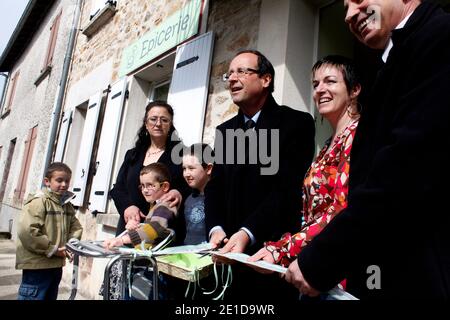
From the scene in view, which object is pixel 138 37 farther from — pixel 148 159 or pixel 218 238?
pixel 218 238

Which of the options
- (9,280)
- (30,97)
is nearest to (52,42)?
(30,97)

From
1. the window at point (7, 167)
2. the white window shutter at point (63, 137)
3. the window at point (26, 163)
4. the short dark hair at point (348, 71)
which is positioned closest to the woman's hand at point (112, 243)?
the short dark hair at point (348, 71)

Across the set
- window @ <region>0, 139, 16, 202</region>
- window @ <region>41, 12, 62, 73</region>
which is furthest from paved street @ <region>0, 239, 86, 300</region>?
window @ <region>0, 139, 16, 202</region>

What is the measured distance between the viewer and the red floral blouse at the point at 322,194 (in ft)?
3.66

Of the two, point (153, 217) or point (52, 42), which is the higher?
point (52, 42)

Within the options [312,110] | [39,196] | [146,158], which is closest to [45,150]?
[39,196]

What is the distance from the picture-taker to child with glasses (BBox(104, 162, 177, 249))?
1.43 meters

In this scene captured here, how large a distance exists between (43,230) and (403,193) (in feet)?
8.47

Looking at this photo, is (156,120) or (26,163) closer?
(156,120)

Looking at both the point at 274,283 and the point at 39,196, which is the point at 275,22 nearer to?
the point at 274,283

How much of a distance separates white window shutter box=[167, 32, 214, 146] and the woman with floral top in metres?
1.78

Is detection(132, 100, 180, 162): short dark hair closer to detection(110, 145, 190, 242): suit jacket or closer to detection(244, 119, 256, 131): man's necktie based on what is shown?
detection(110, 145, 190, 242): suit jacket

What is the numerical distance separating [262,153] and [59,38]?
8.38m

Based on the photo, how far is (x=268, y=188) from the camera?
1485 mm
